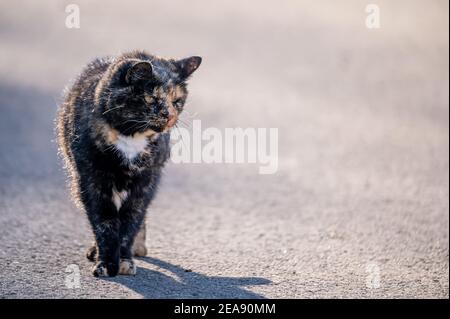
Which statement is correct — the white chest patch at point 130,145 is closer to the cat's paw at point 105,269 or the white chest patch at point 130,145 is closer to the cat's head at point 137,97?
the cat's head at point 137,97

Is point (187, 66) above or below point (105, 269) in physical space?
above

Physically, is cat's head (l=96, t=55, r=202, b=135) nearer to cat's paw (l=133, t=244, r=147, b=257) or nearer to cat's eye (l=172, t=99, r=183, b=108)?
cat's eye (l=172, t=99, r=183, b=108)

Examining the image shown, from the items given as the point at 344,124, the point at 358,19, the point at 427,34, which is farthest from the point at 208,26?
the point at 344,124

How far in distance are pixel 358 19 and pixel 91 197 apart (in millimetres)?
11697

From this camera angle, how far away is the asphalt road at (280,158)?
6539 millimetres

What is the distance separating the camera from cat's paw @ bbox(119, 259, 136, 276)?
20.3 ft

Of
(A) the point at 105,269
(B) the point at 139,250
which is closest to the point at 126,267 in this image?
(A) the point at 105,269

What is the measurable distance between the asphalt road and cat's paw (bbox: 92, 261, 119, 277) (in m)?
0.10

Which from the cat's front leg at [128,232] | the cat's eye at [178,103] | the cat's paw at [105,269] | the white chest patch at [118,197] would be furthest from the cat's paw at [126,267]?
the cat's eye at [178,103]

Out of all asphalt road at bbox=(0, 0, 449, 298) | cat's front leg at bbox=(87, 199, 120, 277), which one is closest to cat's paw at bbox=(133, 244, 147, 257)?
asphalt road at bbox=(0, 0, 449, 298)

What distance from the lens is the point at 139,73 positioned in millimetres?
5766

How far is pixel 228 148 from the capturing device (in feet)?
36.3

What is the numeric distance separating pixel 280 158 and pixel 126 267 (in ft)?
14.6

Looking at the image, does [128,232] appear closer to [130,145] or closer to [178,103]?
[130,145]
